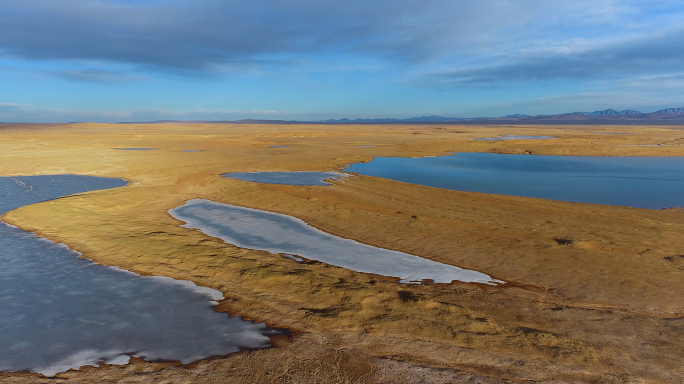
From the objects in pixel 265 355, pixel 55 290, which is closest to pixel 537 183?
pixel 265 355

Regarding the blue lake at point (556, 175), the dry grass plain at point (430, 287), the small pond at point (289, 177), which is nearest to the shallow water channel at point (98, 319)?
the dry grass plain at point (430, 287)

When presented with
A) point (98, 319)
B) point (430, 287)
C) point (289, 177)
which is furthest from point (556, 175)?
point (98, 319)

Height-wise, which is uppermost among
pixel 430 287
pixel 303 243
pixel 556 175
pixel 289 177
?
pixel 289 177

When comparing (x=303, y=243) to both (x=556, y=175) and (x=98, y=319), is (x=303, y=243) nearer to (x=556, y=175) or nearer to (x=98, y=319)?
(x=98, y=319)

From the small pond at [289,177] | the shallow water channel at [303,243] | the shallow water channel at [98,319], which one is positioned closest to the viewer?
the shallow water channel at [98,319]

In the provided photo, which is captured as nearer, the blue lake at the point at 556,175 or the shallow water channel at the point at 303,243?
the shallow water channel at the point at 303,243

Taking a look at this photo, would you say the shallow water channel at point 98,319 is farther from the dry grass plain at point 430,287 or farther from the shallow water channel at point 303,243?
the shallow water channel at point 303,243
